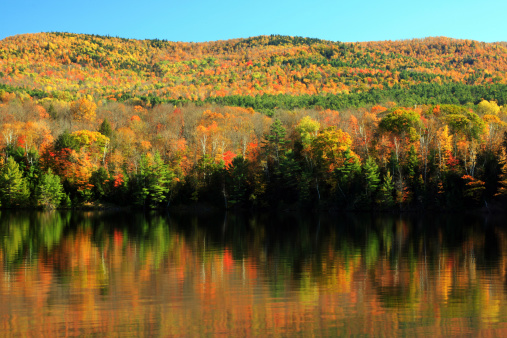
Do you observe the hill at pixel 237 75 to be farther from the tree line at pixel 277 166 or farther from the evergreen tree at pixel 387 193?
the evergreen tree at pixel 387 193

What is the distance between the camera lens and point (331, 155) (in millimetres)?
74812

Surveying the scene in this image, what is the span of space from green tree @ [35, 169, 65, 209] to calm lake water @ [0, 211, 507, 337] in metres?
44.9

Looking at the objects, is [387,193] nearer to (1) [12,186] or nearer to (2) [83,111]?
(1) [12,186]

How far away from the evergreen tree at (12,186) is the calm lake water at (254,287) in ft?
154

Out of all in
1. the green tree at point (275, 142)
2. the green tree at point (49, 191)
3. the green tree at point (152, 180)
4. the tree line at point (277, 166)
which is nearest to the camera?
the tree line at point (277, 166)

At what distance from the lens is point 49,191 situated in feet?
257

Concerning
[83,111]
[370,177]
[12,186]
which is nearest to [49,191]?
[12,186]

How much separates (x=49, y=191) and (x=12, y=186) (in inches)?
215

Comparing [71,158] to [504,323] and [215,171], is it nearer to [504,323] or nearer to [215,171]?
[215,171]

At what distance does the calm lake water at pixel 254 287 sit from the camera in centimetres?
1391

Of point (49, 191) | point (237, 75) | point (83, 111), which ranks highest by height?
point (237, 75)

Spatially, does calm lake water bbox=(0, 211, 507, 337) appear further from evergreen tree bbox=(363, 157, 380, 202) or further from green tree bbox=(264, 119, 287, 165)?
green tree bbox=(264, 119, 287, 165)

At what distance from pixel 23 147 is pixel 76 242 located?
196 feet

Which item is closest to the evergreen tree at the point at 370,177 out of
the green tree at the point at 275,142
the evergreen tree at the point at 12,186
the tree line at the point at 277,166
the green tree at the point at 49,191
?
the tree line at the point at 277,166
